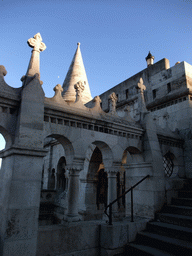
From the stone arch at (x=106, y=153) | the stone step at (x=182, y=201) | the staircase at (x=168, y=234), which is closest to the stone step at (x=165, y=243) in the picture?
the staircase at (x=168, y=234)

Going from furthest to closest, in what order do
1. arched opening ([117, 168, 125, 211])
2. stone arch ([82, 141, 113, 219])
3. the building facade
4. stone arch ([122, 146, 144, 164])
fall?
arched opening ([117, 168, 125, 211])
stone arch ([82, 141, 113, 219])
stone arch ([122, 146, 144, 164])
the building facade

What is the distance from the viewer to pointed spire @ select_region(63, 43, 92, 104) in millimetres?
12591

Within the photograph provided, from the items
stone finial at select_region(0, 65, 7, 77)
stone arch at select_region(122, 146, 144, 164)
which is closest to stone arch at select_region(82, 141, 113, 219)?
stone arch at select_region(122, 146, 144, 164)

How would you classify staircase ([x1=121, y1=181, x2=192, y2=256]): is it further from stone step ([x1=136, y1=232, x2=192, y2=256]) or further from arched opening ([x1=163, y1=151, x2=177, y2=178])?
arched opening ([x1=163, y1=151, x2=177, y2=178])

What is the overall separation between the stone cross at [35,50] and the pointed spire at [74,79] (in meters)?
7.47

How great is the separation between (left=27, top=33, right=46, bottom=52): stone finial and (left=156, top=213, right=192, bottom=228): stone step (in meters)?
5.43

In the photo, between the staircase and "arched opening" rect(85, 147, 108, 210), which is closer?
the staircase

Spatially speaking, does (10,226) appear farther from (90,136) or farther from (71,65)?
(71,65)

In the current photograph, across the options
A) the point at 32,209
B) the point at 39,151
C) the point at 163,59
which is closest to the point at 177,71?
the point at 163,59

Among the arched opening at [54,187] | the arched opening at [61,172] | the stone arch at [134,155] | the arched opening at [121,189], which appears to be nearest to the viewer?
the stone arch at [134,155]

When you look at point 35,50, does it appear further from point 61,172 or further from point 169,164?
point 61,172

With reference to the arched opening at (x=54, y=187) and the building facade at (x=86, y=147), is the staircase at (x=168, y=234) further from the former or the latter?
the arched opening at (x=54, y=187)

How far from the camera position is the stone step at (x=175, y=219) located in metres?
4.70

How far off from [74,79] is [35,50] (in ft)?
29.1
